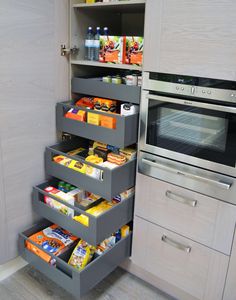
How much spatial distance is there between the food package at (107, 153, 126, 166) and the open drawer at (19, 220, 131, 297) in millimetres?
437

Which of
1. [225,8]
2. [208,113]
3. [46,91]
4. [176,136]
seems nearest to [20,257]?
[46,91]

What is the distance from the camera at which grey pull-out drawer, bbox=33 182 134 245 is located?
1447 mm

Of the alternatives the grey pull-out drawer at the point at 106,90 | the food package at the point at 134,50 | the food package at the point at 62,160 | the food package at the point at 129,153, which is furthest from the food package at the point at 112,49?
the food package at the point at 62,160

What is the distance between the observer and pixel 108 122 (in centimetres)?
149

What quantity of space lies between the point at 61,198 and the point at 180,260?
2.26 feet

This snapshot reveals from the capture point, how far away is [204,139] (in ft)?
4.32

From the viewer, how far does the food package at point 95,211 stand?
1504 millimetres

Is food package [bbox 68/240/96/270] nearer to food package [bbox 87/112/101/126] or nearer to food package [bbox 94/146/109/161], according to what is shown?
food package [bbox 94/146/109/161]

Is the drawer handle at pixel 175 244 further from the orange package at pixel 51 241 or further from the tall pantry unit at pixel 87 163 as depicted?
the orange package at pixel 51 241

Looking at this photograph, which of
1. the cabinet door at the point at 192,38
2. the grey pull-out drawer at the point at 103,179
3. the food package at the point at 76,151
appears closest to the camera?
the cabinet door at the point at 192,38

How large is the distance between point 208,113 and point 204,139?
4.6 inches

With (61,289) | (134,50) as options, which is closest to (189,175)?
(134,50)

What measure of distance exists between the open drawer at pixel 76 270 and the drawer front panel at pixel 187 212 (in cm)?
24

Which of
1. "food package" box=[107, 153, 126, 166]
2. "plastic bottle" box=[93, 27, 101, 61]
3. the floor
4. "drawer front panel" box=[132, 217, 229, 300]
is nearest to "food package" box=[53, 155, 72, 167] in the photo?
"food package" box=[107, 153, 126, 166]
